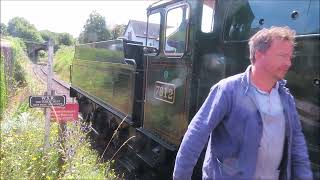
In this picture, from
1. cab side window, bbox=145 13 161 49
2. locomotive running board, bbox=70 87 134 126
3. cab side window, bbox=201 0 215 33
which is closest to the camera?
cab side window, bbox=201 0 215 33

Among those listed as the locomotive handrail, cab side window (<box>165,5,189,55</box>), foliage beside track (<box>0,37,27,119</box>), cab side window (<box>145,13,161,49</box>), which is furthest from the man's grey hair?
foliage beside track (<box>0,37,27,119</box>)

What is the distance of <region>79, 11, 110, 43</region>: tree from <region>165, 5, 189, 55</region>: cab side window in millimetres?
43690

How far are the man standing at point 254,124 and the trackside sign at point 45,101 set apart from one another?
10.4 ft

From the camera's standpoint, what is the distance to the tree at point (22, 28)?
268 feet

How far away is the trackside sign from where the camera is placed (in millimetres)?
5289

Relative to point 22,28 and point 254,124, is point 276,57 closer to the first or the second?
point 254,124

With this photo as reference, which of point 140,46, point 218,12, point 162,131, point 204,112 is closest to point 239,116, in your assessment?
point 204,112

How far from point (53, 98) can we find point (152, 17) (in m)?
1.95

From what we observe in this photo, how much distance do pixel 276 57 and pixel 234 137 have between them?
543 mm

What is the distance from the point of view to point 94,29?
50.0 meters

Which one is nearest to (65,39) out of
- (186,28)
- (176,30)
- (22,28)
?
(22,28)

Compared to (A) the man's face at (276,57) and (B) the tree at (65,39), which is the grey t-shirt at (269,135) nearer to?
(A) the man's face at (276,57)

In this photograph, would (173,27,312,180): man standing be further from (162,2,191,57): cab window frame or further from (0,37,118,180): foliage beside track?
(162,2,191,57): cab window frame

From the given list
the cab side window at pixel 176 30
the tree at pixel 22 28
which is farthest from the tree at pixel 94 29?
the cab side window at pixel 176 30
